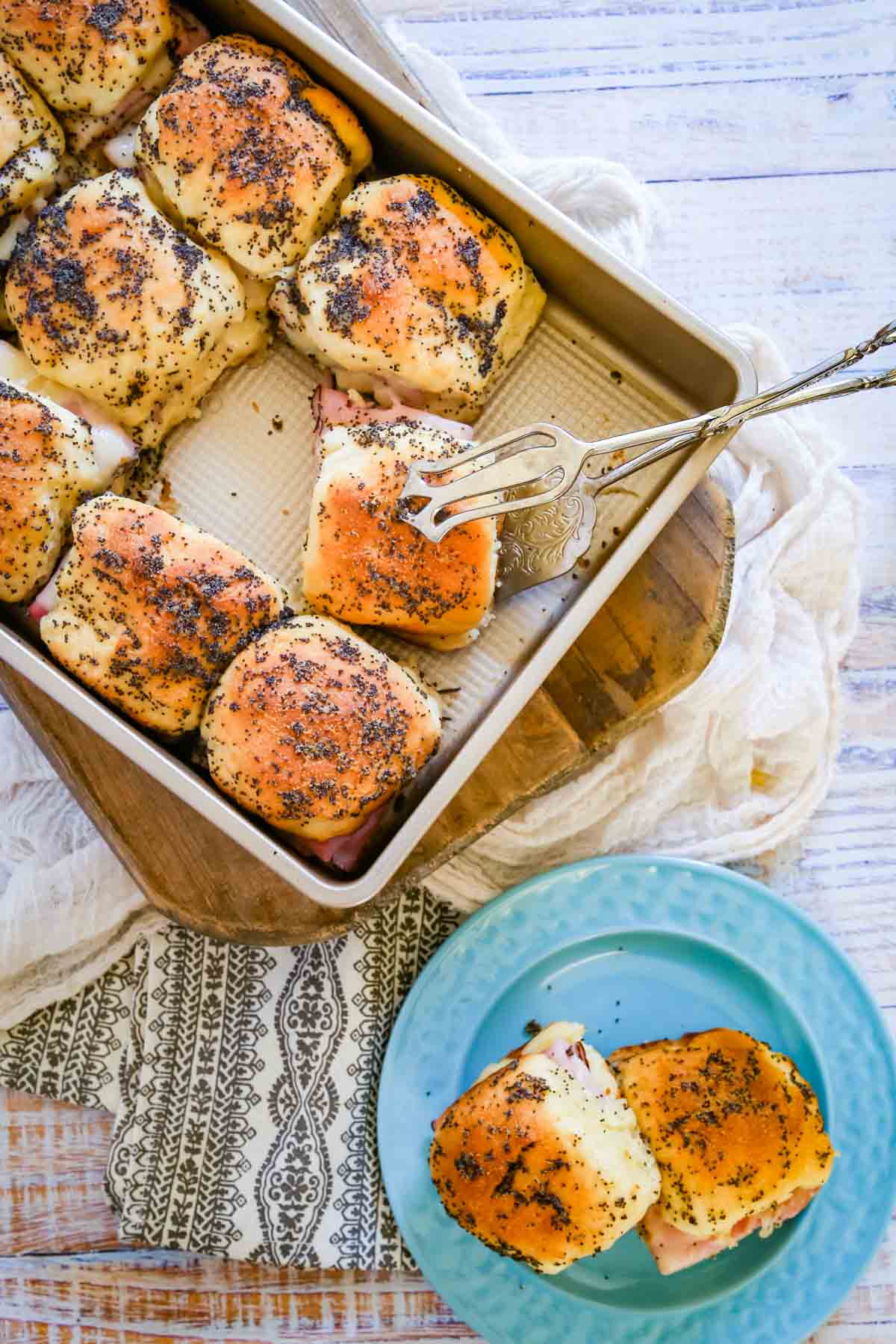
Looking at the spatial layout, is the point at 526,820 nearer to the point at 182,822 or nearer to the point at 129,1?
the point at 182,822

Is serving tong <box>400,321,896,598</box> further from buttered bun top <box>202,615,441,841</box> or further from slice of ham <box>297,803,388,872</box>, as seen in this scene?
slice of ham <box>297,803,388,872</box>

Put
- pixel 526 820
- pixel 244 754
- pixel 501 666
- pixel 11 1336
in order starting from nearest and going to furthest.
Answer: pixel 244 754, pixel 501 666, pixel 526 820, pixel 11 1336

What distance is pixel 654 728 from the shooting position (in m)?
2.26

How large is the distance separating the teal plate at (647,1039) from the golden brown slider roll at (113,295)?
3.67 ft

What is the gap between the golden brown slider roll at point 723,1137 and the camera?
198cm

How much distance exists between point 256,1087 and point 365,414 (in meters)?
1.28

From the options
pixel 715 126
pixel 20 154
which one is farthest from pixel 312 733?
pixel 715 126

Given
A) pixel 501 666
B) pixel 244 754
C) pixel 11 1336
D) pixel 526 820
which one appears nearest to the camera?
pixel 244 754

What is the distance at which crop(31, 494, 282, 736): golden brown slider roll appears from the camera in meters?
1.88

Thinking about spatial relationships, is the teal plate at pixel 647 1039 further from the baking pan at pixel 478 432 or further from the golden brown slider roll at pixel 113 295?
the golden brown slider roll at pixel 113 295

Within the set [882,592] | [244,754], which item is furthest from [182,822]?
[882,592]

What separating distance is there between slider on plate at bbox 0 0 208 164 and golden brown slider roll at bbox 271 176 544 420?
0.42 metres

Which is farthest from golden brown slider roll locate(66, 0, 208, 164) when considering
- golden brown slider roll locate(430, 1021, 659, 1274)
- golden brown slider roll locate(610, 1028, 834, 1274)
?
golden brown slider roll locate(610, 1028, 834, 1274)

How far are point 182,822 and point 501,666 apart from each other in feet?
2.07
